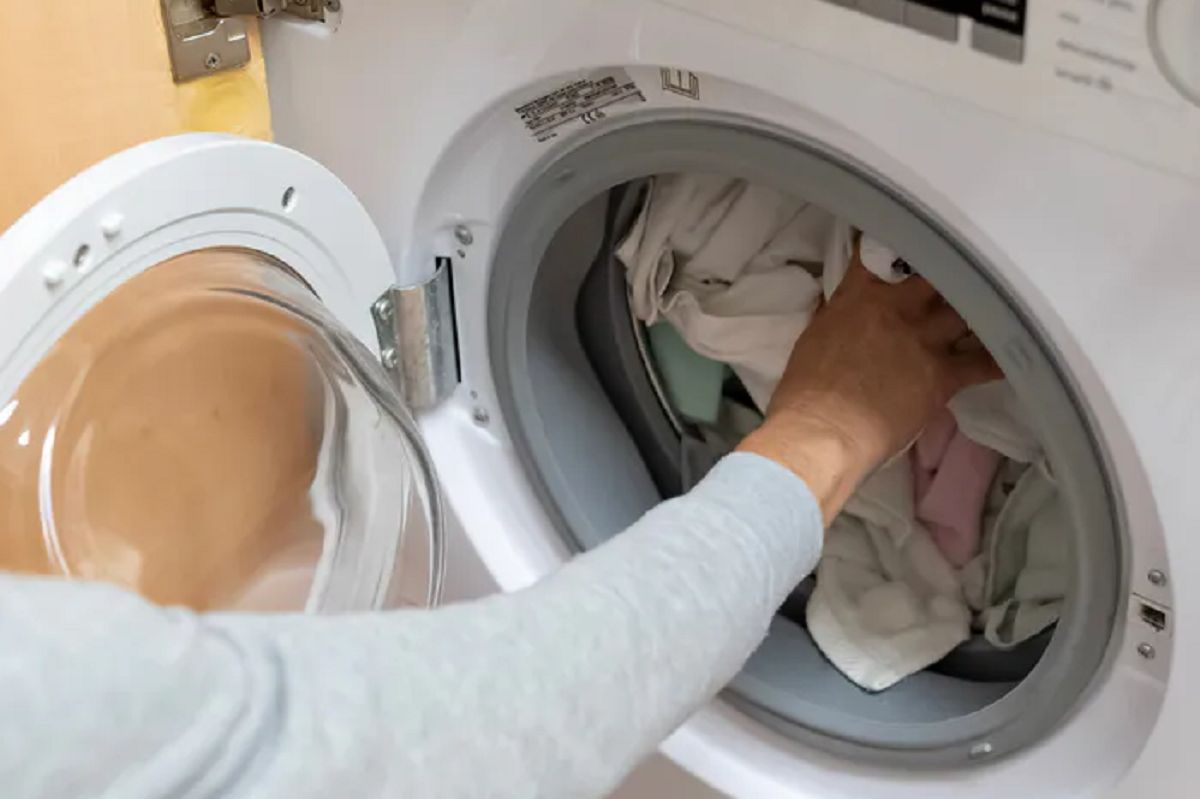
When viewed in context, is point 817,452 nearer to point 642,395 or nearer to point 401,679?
point 642,395

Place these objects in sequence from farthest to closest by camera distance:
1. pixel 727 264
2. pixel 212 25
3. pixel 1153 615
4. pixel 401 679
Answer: pixel 727 264, pixel 212 25, pixel 1153 615, pixel 401 679

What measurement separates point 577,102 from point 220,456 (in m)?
0.30

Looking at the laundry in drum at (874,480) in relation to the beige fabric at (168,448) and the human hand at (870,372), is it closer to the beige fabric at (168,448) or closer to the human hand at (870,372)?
the human hand at (870,372)

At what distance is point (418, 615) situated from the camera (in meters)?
0.48

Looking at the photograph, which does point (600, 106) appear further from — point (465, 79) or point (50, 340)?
point (50, 340)

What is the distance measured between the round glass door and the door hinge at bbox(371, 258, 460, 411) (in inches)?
1.9

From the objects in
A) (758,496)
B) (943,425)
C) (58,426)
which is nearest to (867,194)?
(758,496)

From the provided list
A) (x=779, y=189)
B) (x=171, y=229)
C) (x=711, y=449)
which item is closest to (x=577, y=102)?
(x=779, y=189)

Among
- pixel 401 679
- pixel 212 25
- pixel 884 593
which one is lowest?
pixel 884 593

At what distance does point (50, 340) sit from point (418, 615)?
272 mm

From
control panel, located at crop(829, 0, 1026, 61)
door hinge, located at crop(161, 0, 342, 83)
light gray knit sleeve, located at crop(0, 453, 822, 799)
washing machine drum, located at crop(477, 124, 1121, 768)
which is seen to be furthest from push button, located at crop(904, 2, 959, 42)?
door hinge, located at crop(161, 0, 342, 83)

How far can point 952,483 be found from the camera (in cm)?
91

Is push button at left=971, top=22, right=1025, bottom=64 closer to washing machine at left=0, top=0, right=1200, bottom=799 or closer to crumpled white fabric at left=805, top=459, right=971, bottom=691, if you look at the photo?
washing machine at left=0, top=0, right=1200, bottom=799

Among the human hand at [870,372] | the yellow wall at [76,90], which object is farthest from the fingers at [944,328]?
the yellow wall at [76,90]
